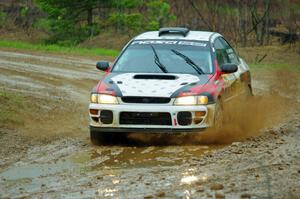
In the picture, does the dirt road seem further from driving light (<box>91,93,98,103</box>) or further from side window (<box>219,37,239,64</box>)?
side window (<box>219,37,239,64</box>)

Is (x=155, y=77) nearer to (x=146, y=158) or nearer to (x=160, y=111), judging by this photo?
(x=160, y=111)

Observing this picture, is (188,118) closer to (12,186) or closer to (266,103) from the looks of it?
(12,186)

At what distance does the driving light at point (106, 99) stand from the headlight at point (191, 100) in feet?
2.77

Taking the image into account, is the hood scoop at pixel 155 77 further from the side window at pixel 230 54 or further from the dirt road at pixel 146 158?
the side window at pixel 230 54

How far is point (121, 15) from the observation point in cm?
3412

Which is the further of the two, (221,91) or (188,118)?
(221,91)

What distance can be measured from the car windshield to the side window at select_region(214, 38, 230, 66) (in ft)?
0.86

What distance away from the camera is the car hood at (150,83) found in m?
10.2

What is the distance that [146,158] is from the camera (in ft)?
31.0

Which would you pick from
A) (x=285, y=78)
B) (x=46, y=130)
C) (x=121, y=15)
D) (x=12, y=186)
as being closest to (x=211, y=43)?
(x=46, y=130)

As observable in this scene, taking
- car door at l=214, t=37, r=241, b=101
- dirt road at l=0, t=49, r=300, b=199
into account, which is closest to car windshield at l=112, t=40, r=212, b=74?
car door at l=214, t=37, r=241, b=101

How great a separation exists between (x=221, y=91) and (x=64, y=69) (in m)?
11.5

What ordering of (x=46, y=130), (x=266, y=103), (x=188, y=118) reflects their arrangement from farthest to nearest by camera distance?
(x=266, y=103) < (x=46, y=130) < (x=188, y=118)

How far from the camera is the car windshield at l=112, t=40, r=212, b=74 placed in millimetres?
11219
